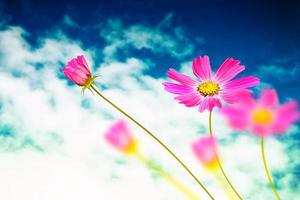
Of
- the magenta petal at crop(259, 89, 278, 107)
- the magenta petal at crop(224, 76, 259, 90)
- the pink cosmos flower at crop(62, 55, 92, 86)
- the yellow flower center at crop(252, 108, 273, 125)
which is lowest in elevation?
the yellow flower center at crop(252, 108, 273, 125)

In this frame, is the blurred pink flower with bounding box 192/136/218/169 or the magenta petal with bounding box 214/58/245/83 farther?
the magenta petal with bounding box 214/58/245/83

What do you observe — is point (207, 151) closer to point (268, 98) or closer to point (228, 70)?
point (268, 98)

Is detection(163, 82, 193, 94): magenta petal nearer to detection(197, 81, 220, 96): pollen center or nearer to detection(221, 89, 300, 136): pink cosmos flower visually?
detection(197, 81, 220, 96): pollen center

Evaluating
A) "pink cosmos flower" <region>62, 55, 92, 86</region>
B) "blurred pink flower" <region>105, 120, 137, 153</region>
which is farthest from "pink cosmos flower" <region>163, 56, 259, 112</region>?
"blurred pink flower" <region>105, 120, 137, 153</region>

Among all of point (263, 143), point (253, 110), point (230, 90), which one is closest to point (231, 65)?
point (230, 90)

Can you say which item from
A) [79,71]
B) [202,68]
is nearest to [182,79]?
[202,68]

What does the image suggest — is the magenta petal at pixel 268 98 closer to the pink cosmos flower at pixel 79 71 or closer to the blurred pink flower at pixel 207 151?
the blurred pink flower at pixel 207 151

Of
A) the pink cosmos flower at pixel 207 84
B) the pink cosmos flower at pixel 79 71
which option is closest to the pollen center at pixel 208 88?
the pink cosmos flower at pixel 207 84
